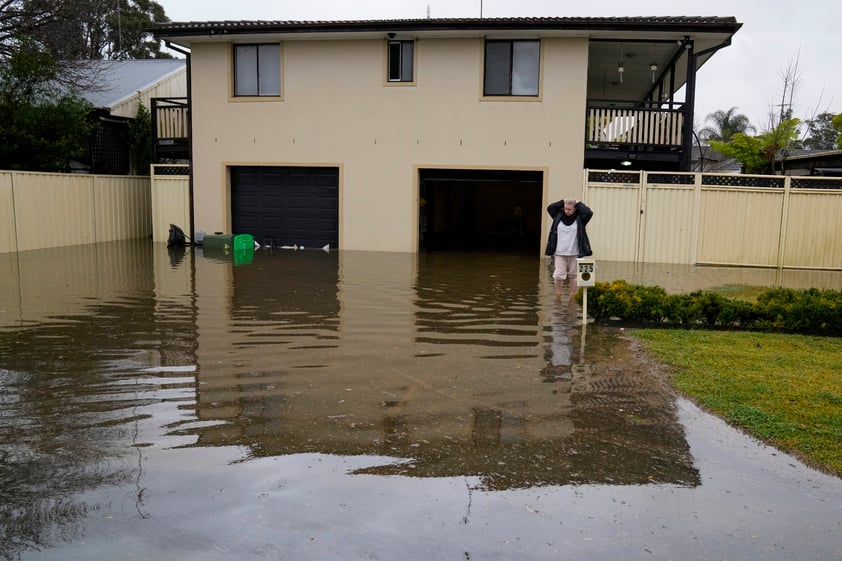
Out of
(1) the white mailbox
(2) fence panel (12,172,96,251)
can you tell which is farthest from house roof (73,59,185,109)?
(1) the white mailbox

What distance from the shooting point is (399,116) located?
18.6 m

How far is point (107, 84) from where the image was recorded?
2575 centimetres

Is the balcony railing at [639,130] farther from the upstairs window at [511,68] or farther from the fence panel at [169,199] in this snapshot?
the fence panel at [169,199]

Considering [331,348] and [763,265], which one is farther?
[763,265]

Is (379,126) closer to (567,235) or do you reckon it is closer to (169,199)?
(169,199)

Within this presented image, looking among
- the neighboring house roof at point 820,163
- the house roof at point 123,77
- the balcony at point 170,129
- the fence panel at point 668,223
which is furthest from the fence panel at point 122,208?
the neighboring house roof at point 820,163

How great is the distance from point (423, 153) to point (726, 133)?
97.5 feet

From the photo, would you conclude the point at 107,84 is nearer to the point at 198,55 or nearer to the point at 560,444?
the point at 198,55

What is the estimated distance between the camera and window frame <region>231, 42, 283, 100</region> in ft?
63.3

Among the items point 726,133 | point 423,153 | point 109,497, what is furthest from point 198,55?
point 726,133

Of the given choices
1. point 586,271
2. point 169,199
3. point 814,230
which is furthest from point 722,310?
point 169,199

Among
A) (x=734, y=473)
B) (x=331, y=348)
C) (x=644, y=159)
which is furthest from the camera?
(x=644, y=159)

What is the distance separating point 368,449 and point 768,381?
3885 millimetres

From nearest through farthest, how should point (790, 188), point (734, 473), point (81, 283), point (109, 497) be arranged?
point (109, 497)
point (734, 473)
point (81, 283)
point (790, 188)
